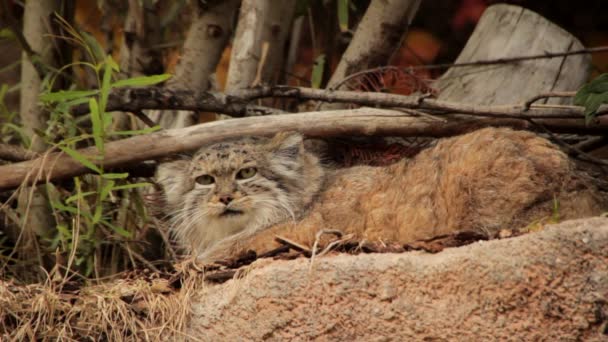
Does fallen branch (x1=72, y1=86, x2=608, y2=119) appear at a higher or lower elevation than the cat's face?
higher

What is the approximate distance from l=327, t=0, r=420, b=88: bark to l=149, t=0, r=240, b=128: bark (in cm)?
88

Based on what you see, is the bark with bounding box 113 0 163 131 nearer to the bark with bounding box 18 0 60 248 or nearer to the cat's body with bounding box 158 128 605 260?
the bark with bounding box 18 0 60 248

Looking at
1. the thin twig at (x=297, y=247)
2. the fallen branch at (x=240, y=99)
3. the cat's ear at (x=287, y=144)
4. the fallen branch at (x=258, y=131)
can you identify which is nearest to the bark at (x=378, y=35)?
the fallen branch at (x=240, y=99)

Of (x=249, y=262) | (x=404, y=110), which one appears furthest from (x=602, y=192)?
(x=249, y=262)

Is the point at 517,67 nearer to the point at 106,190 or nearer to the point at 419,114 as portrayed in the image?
the point at 419,114

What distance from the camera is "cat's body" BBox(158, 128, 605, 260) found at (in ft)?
15.9

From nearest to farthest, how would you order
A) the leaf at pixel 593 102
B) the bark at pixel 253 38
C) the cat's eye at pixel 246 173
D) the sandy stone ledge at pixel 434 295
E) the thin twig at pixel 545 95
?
the sandy stone ledge at pixel 434 295 → the leaf at pixel 593 102 → the thin twig at pixel 545 95 → the cat's eye at pixel 246 173 → the bark at pixel 253 38

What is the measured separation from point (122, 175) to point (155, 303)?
108cm

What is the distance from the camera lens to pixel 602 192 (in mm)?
5043

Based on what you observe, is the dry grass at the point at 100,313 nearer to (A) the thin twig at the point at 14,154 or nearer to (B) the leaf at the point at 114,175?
(B) the leaf at the point at 114,175

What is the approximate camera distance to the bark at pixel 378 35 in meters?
6.26

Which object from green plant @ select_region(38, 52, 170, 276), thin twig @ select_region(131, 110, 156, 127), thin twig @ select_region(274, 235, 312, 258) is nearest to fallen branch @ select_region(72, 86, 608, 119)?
thin twig @ select_region(131, 110, 156, 127)

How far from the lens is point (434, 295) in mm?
3861

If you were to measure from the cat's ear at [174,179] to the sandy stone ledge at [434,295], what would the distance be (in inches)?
54.8
